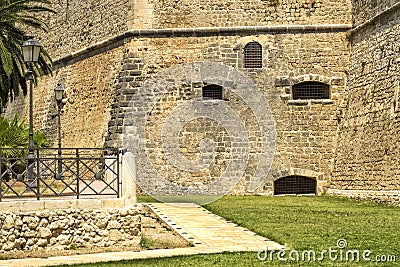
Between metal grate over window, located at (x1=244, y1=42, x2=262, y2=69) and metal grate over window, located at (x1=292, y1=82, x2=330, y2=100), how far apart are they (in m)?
1.29

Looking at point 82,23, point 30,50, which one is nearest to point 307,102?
point 82,23

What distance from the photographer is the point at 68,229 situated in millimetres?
10531

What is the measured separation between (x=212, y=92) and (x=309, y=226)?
9.46 metres

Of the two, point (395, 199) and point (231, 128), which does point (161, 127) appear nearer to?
point (231, 128)

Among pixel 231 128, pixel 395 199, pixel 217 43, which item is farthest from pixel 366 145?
pixel 217 43

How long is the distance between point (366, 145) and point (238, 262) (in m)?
10.3

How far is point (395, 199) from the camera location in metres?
16.5

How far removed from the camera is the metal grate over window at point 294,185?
2045 centimetres

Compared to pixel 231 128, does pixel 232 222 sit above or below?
below

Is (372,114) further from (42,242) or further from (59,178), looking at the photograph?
(42,242)

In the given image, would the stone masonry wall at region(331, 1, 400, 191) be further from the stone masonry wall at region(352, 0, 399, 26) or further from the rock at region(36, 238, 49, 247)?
the rock at region(36, 238, 49, 247)

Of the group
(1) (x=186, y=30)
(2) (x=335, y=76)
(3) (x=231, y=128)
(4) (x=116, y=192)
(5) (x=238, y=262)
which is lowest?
(5) (x=238, y=262)
